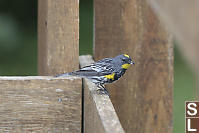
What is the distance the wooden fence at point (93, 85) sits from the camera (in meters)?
2.26

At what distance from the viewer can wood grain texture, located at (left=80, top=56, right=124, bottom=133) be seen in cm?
142

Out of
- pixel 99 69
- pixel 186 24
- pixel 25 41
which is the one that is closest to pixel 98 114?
pixel 186 24

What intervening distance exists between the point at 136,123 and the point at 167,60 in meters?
0.46

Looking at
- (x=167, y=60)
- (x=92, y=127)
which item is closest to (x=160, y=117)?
(x=167, y=60)

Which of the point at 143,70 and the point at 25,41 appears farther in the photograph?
the point at 25,41

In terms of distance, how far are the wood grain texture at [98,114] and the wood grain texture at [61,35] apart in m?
0.21

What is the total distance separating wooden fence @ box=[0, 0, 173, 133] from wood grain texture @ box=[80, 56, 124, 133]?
2 cm

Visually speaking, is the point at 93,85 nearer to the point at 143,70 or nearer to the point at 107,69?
the point at 143,70

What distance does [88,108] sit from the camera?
210cm

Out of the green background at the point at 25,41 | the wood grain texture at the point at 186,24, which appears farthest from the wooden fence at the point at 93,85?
the green background at the point at 25,41

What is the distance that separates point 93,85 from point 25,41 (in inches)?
237

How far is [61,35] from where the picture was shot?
98.0 inches

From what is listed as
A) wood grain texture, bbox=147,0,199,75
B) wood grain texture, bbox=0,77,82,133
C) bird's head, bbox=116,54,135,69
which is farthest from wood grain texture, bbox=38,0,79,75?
wood grain texture, bbox=147,0,199,75

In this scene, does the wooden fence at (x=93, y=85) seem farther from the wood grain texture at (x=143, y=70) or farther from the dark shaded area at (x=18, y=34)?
the dark shaded area at (x=18, y=34)
